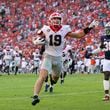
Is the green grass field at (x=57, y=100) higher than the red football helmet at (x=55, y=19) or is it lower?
lower

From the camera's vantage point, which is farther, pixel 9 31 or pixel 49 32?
pixel 9 31

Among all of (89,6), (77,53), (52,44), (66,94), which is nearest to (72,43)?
(77,53)

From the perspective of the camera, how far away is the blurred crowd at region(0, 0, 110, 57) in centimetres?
3509

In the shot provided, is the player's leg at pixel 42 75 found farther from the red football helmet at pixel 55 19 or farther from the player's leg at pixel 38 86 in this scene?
the red football helmet at pixel 55 19

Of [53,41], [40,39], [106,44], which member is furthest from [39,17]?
[40,39]

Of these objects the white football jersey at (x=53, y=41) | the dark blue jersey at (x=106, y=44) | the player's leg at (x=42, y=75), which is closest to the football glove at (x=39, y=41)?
the white football jersey at (x=53, y=41)

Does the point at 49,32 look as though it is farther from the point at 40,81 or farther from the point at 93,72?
the point at 93,72

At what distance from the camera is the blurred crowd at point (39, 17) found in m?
35.1

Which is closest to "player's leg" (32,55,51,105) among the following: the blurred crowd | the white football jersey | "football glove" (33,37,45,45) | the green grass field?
the white football jersey

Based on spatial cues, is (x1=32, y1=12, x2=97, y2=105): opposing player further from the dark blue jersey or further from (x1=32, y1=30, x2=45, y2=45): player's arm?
the dark blue jersey

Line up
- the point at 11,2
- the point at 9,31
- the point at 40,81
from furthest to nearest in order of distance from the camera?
1. the point at 11,2
2. the point at 9,31
3. the point at 40,81

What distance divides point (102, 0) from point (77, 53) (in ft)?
19.1

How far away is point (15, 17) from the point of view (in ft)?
127

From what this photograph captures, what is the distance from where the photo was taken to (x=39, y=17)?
125 feet
